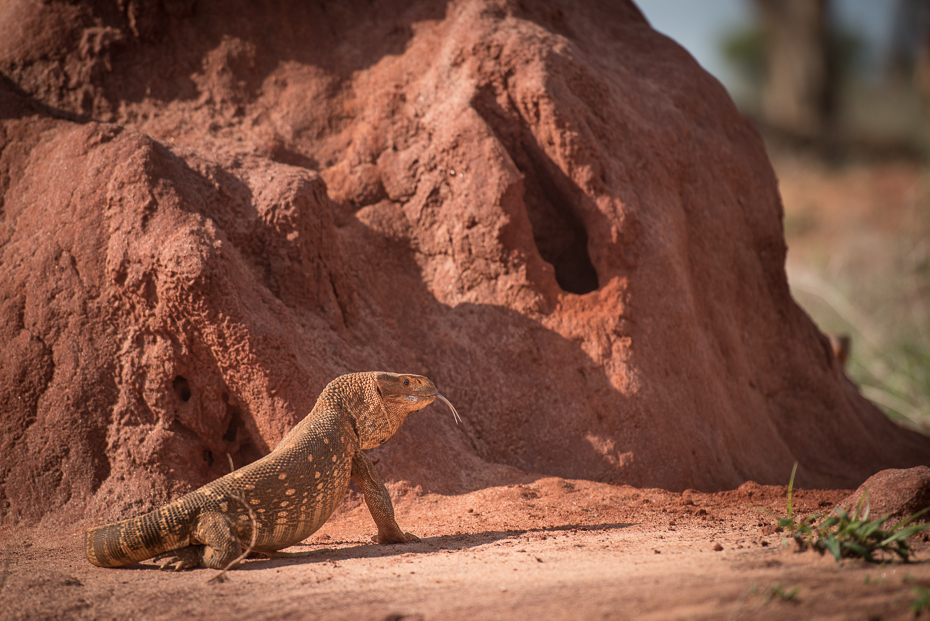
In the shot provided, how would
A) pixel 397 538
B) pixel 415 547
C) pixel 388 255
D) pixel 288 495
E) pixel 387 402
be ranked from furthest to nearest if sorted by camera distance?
pixel 388 255 < pixel 387 402 < pixel 397 538 < pixel 415 547 < pixel 288 495

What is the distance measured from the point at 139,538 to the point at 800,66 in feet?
Result: 85.8

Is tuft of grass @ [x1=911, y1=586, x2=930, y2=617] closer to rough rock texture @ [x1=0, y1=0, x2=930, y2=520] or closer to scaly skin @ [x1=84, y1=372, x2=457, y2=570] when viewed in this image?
scaly skin @ [x1=84, y1=372, x2=457, y2=570]

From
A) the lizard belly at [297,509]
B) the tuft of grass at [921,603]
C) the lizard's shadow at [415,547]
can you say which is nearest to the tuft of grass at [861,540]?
the tuft of grass at [921,603]

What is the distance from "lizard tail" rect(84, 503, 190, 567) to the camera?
322cm

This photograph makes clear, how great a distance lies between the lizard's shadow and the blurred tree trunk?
23150mm

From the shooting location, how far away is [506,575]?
2.94m

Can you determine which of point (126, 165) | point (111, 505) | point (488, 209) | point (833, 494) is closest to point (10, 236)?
point (126, 165)

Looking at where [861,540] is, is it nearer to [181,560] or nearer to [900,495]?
[900,495]

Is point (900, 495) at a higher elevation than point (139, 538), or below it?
below

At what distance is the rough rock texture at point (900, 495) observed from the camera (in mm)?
3488

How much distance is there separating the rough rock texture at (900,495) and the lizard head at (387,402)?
7.19 feet

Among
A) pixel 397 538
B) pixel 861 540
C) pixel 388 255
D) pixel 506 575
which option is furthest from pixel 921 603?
pixel 388 255

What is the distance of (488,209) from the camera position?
5.16m

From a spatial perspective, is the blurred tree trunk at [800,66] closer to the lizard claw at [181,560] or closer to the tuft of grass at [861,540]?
the tuft of grass at [861,540]
